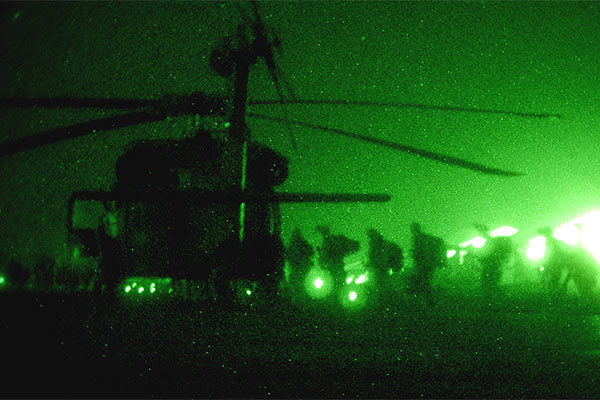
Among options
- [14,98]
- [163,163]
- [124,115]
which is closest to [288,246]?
[163,163]

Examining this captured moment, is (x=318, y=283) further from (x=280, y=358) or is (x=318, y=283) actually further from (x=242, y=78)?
(x=280, y=358)

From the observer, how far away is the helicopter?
19.1 feet

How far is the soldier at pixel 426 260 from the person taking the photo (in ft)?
29.8

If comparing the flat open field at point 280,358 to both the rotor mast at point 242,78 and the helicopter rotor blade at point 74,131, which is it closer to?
the helicopter rotor blade at point 74,131

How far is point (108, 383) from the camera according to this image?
2307mm

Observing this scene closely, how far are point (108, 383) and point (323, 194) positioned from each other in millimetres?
4016

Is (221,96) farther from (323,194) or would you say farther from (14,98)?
(14,98)

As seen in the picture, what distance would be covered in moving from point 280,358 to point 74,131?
2.68 m

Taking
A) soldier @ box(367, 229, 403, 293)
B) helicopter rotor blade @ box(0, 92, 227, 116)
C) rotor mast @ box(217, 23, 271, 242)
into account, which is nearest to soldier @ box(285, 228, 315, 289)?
soldier @ box(367, 229, 403, 293)

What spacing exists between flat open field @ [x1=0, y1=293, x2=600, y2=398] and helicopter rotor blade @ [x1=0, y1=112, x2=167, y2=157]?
3.04ft

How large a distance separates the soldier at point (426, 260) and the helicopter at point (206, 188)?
2.97 m

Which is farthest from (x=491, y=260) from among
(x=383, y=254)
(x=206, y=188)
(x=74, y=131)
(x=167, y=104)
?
(x=74, y=131)

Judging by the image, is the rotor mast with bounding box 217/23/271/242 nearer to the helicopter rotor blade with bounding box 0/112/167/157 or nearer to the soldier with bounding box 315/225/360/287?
the helicopter rotor blade with bounding box 0/112/167/157

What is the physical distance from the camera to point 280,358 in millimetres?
3131
